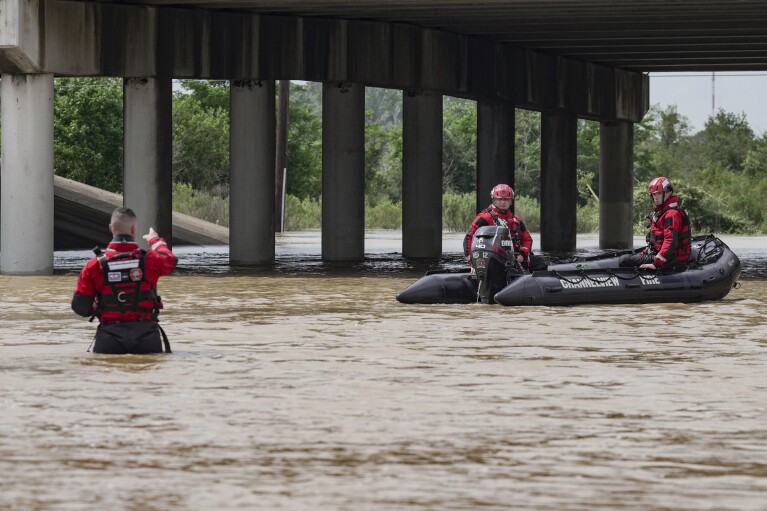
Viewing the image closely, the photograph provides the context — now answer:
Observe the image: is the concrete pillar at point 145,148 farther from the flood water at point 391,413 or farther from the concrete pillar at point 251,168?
the flood water at point 391,413

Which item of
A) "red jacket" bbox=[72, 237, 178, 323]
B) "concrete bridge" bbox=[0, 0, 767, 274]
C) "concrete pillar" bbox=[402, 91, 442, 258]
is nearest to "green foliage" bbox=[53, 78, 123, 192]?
"concrete bridge" bbox=[0, 0, 767, 274]

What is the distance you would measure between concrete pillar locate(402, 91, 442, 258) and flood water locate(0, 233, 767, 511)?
17918 mm

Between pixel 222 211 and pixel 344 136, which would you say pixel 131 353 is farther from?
pixel 222 211

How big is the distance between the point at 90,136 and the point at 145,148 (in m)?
32.8

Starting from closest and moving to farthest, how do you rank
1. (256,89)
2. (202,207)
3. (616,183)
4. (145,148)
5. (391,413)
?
(391,413) → (145,148) → (256,89) → (616,183) → (202,207)

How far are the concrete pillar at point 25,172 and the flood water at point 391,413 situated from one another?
8.38m

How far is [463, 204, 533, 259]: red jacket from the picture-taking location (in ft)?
67.7

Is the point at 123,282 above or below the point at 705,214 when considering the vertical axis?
above

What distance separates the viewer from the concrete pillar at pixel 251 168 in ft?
107

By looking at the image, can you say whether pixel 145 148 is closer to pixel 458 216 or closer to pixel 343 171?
pixel 343 171

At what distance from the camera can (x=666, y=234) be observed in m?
21.3

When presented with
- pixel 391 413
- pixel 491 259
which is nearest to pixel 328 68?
pixel 491 259

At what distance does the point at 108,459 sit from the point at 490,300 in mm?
11959

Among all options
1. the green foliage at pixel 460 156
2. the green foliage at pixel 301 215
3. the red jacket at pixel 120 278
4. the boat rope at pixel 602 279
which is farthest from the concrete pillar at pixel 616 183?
the green foliage at pixel 460 156
